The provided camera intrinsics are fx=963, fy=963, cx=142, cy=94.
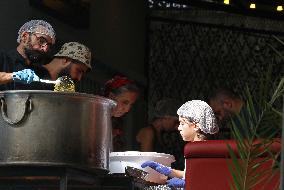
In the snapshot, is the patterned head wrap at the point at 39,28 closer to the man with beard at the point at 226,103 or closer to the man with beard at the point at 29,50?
the man with beard at the point at 29,50

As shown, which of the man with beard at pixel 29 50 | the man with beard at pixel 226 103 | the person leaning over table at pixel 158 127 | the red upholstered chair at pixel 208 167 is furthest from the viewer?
the person leaning over table at pixel 158 127

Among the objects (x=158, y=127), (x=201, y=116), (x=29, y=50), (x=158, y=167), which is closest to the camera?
(x=158, y=167)

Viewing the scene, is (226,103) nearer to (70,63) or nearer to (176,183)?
(70,63)

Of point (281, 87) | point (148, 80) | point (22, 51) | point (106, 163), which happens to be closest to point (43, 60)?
point (22, 51)

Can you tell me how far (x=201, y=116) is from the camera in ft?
18.6

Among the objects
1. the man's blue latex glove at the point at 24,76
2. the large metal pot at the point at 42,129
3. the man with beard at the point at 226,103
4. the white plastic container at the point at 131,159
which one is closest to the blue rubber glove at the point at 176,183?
the white plastic container at the point at 131,159

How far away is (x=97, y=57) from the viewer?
946cm

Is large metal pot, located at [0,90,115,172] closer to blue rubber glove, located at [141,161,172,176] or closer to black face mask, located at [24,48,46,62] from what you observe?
blue rubber glove, located at [141,161,172,176]

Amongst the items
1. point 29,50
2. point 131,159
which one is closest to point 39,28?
point 29,50

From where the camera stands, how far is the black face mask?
234 inches

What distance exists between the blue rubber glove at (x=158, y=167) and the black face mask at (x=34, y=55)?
100 cm

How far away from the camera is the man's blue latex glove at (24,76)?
553 centimetres

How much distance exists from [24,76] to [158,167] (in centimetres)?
93

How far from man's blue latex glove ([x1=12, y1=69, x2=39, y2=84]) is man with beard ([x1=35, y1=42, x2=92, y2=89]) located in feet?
1.58
